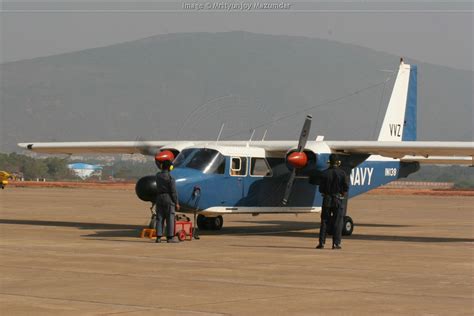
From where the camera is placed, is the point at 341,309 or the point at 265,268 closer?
the point at 341,309

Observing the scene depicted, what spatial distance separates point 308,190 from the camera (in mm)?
30500

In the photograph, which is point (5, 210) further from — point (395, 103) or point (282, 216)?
point (395, 103)

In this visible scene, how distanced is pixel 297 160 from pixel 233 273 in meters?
10.5

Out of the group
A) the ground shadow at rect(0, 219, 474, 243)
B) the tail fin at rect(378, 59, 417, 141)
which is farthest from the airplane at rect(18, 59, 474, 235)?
the tail fin at rect(378, 59, 417, 141)

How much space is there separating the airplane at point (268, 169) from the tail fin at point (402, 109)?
2362mm

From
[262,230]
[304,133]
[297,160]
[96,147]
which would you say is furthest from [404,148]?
[96,147]

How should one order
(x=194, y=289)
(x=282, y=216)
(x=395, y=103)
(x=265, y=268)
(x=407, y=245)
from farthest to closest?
(x=282, y=216) → (x=395, y=103) → (x=407, y=245) → (x=265, y=268) → (x=194, y=289)

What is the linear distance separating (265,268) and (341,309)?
16.2ft

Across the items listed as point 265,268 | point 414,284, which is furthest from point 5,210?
point 414,284

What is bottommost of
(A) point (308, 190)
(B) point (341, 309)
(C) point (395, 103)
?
(B) point (341, 309)

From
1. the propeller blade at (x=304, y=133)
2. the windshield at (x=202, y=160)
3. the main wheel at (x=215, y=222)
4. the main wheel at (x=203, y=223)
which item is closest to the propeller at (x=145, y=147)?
the main wheel at (x=203, y=223)

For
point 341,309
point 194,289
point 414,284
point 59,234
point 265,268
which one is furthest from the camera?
point 59,234

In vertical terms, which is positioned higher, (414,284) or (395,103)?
(395,103)

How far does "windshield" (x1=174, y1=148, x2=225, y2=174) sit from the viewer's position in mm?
27281
